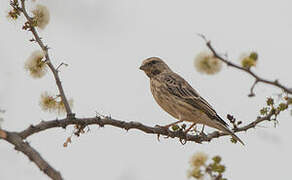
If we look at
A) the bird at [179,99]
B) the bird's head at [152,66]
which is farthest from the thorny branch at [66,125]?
the bird's head at [152,66]

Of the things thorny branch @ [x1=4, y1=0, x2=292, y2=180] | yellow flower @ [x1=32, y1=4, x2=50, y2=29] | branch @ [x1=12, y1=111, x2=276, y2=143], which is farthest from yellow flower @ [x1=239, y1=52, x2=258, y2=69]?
yellow flower @ [x1=32, y1=4, x2=50, y2=29]

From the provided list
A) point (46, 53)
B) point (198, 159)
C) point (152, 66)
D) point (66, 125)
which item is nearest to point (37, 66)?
point (46, 53)

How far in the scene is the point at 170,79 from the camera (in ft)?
28.8

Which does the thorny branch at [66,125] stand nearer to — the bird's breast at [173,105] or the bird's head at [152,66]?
the bird's breast at [173,105]

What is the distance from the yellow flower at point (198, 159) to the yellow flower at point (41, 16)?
2333 mm

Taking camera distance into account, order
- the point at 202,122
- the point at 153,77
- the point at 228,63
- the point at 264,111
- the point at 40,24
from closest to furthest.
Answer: the point at 228,63
the point at 40,24
the point at 264,111
the point at 202,122
the point at 153,77

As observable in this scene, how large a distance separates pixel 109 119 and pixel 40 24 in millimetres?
1320

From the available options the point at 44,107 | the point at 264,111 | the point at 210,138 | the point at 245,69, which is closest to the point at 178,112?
the point at 210,138

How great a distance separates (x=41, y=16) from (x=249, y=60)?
97.0 inches

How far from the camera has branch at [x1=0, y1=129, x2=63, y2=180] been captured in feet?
9.21

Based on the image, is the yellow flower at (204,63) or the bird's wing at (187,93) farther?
the bird's wing at (187,93)

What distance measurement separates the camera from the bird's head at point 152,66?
30.2 feet

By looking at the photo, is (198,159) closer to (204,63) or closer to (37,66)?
(204,63)

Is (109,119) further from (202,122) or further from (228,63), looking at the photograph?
(202,122)
